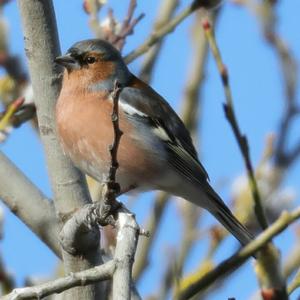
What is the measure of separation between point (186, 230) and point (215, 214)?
0.59 feet

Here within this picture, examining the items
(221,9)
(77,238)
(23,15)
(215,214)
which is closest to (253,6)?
(221,9)

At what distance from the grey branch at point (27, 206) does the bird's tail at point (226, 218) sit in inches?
38.7

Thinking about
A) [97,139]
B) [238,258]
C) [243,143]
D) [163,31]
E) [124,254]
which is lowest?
[238,258]

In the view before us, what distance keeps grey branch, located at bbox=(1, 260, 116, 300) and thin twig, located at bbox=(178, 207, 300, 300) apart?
0.97ft

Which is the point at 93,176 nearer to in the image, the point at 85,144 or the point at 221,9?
the point at 85,144

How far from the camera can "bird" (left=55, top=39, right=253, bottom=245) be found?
13.7 ft

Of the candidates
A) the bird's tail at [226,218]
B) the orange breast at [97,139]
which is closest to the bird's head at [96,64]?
the orange breast at [97,139]

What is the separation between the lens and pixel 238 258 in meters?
2.12

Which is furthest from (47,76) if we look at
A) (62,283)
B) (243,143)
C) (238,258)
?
(238,258)

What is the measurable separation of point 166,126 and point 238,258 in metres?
2.53

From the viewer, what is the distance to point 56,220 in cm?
353

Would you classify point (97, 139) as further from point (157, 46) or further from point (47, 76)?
point (157, 46)

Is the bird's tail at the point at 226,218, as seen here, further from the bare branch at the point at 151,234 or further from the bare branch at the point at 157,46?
the bare branch at the point at 157,46

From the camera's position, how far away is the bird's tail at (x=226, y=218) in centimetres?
409
